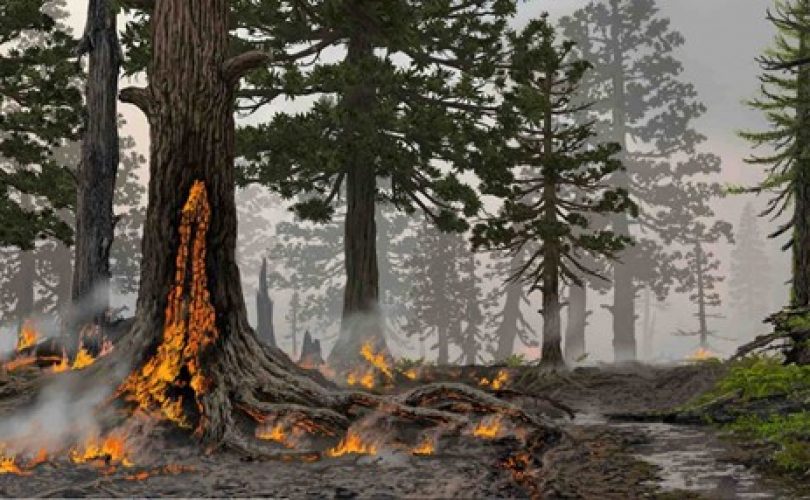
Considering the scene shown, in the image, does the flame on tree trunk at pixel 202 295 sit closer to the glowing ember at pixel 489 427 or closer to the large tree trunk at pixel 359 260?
the glowing ember at pixel 489 427

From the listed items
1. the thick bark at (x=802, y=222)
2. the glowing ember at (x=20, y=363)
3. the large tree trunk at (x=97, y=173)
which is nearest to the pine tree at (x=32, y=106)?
the large tree trunk at (x=97, y=173)

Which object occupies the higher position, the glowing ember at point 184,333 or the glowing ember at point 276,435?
the glowing ember at point 184,333

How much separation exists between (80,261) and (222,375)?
313 inches

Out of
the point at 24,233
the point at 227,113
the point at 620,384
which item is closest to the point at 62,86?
the point at 24,233

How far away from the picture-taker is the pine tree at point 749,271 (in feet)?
286

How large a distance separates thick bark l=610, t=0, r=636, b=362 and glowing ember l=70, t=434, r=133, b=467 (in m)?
32.4

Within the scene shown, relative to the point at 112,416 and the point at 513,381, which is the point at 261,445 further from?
the point at 513,381

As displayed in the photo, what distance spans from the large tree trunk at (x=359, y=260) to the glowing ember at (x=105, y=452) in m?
10.3

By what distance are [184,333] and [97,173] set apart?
792 centimetres

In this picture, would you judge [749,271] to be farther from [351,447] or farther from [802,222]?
[351,447]

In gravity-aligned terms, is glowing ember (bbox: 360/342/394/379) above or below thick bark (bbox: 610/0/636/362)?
below

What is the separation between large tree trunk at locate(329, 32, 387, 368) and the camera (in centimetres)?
1755

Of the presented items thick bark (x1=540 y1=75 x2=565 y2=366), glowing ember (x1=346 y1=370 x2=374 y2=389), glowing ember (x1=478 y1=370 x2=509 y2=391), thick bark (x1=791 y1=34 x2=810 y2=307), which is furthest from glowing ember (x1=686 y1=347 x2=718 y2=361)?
glowing ember (x1=346 y1=370 x2=374 y2=389)

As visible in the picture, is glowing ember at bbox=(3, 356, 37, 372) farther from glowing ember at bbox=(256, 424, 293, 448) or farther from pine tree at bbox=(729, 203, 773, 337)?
pine tree at bbox=(729, 203, 773, 337)
